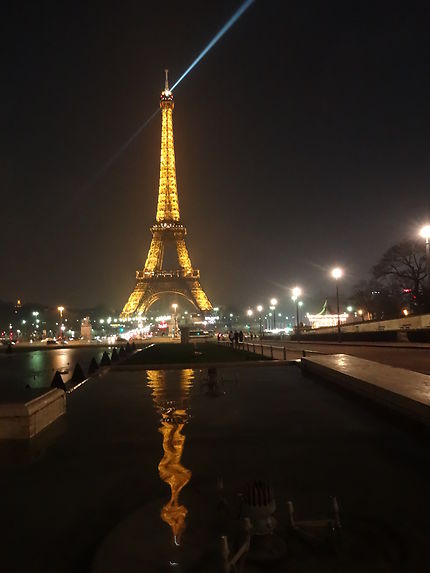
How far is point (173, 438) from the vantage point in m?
8.25

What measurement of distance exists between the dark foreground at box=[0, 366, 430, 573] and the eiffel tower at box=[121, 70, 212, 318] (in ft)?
269

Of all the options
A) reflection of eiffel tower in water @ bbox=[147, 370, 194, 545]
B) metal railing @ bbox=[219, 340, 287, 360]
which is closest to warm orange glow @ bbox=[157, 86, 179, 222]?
metal railing @ bbox=[219, 340, 287, 360]

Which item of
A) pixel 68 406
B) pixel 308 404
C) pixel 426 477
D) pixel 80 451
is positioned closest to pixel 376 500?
pixel 426 477

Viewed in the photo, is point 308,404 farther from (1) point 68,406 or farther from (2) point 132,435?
(1) point 68,406

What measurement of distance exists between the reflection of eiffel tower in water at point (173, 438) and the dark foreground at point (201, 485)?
0.03 meters

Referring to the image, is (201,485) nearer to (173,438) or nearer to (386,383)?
(173,438)

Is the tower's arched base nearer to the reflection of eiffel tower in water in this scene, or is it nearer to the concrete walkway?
the reflection of eiffel tower in water

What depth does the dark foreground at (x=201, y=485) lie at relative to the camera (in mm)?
4055

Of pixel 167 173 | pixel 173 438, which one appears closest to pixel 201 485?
pixel 173 438

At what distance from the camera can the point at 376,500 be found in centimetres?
520

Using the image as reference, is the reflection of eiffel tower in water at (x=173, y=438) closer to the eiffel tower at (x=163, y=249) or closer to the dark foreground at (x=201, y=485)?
the dark foreground at (x=201, y=485)

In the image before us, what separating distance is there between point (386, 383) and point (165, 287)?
86.7 metres

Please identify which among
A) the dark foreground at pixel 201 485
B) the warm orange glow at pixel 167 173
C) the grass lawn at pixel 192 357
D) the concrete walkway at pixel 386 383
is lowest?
the dark foreground at pixel 201 485

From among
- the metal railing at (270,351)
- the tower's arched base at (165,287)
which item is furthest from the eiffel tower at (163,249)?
the metal railing at (270,351)
